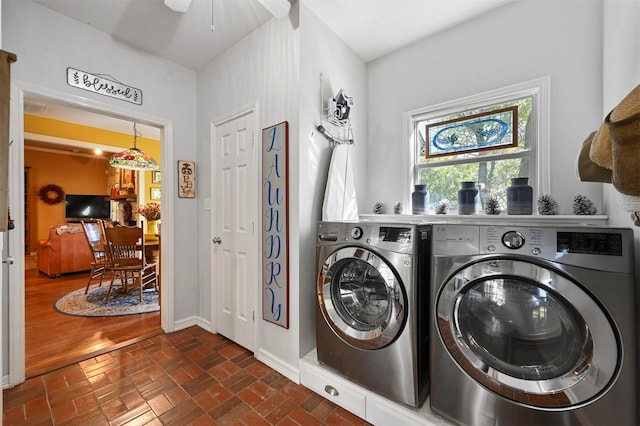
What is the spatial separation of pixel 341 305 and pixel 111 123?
5.41 metres

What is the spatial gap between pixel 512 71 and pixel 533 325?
69.4 inches

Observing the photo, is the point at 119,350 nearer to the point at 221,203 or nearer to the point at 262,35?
the point at 221,203

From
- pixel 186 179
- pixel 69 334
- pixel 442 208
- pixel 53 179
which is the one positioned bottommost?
pixel 69 334

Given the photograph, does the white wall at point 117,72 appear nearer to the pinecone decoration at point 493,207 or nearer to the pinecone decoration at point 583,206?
the pinecone decoration at point 493,207

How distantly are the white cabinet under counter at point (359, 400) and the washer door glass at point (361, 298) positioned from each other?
0.92 ft

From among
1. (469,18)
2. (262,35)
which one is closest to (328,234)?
(262,35)

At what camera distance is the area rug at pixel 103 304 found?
312 cm

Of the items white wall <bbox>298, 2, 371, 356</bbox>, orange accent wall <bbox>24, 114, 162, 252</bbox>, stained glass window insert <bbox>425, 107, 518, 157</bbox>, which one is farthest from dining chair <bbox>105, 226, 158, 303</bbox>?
stained glass window insert <bbox>425, 107, 518, 157</bbox>

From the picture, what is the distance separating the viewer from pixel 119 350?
2.28 metres

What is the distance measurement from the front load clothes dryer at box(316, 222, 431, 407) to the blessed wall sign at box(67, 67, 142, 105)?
215 cm

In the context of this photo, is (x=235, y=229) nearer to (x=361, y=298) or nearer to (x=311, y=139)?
(x=311, y=139)

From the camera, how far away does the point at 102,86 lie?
7.38 feet

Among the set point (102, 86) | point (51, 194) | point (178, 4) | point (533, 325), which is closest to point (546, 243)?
point (533, 325)

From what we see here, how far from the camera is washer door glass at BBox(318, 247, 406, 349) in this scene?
4.77 feet
